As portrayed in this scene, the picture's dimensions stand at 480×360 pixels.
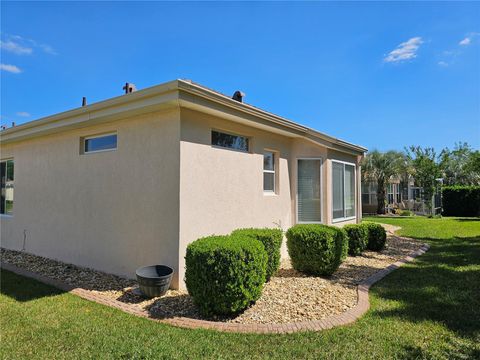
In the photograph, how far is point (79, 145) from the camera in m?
8.64

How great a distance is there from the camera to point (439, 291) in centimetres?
630

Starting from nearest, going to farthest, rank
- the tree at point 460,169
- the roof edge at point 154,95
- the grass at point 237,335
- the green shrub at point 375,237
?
the grass at point 237,335, the roof edge at point 154,95, the green shrub at point 375,237, the tree at point 460,169

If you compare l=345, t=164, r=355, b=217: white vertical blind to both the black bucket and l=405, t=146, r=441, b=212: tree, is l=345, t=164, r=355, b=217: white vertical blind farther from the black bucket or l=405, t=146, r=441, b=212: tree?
l=405, t=146, r=441, b=212: tree

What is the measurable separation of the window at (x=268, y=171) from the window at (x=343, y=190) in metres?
2.70

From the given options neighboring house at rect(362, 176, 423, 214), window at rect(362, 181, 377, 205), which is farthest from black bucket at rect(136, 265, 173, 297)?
window at rect(362, 181, 377, 205)

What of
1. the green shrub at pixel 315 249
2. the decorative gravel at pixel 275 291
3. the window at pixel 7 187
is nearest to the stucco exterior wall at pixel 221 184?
the decorative gravel at pixel 275 291

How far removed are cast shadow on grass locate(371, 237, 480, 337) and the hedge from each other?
74.2 feet

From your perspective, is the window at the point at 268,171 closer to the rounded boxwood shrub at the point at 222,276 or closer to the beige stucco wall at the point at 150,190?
the beige stucco wall at the point at 150,190

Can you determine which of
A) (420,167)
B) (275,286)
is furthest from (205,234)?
(420,167)

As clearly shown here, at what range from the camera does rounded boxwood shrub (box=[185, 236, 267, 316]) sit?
4801 millimetres

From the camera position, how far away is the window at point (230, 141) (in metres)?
7.43

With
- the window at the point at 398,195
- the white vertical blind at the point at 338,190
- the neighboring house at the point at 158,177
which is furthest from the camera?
the window at the point at 398,195

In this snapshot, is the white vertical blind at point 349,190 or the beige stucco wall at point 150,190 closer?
the beige stucco wall at point 150,190

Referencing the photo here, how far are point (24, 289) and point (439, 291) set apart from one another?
8849 mm
